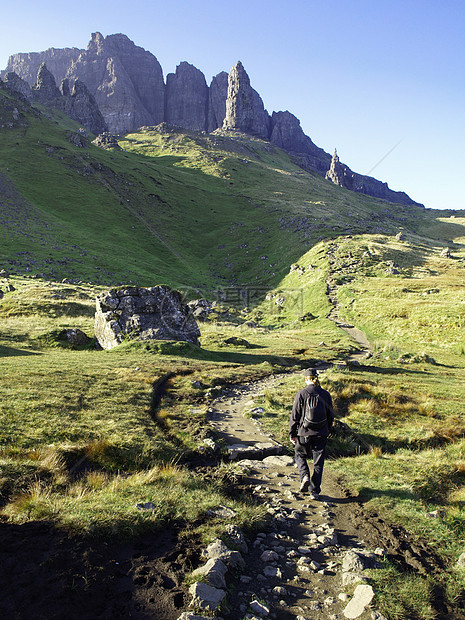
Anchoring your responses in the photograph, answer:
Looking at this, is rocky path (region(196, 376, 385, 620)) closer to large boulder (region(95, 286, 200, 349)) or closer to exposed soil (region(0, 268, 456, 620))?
exposed soil (region(0, 268, 456, 620))

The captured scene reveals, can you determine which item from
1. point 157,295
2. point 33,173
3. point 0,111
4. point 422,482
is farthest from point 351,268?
point 0,111

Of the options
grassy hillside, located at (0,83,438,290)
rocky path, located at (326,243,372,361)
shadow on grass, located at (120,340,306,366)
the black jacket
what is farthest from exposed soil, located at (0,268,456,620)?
grassy hillside, located at (0,83,438,290)

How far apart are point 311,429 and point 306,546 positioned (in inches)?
140

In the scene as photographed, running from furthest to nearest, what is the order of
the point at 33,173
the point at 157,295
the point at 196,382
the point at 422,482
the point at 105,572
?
the point at 33,173 < the point at 157,295 < the point at 196,382 < the point at 422,482 < the point at 105,572

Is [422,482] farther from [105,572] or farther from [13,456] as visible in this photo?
[13,456]

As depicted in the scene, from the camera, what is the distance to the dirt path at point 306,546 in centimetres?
634

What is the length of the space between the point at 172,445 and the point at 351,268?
8127 cm

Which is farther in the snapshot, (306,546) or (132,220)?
(132,220)

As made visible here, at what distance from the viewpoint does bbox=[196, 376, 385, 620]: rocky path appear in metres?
6.19

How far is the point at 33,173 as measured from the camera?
138 meters

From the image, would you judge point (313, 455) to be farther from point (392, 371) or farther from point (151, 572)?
point (392, 371)

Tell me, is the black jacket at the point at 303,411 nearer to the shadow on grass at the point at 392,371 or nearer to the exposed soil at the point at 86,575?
the exposed soil at the point at 86,575

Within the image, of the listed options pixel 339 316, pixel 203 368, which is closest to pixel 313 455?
pixel 203 368

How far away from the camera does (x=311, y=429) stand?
36.2 feet
